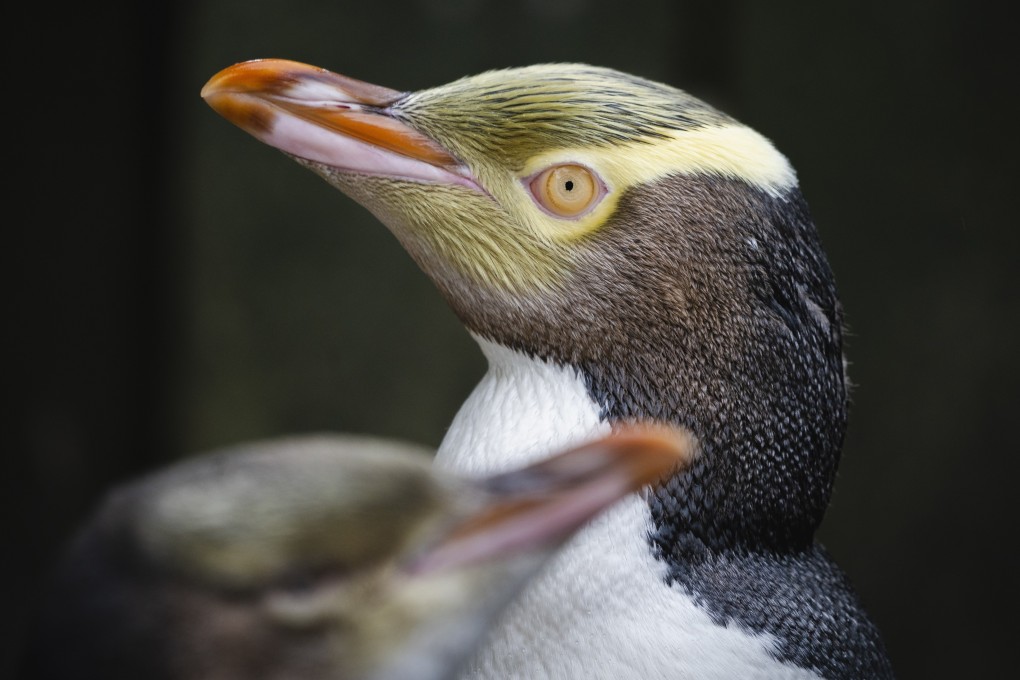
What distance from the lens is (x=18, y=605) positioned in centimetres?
270

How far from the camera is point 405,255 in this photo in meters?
2.75

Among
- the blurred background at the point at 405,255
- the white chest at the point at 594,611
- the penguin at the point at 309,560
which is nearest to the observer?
the penguin at the point at 309,560

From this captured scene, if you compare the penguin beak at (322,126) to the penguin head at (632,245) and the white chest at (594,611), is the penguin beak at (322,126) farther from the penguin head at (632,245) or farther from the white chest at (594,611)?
the white chest at (594,611)

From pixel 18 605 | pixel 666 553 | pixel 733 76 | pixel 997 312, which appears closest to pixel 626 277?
pixel 666 553

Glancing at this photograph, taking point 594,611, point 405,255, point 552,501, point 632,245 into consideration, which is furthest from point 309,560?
point 405,255

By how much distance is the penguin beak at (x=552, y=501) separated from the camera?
0.73 meters

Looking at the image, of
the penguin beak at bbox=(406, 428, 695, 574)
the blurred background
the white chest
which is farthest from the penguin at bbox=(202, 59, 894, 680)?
the blurred background

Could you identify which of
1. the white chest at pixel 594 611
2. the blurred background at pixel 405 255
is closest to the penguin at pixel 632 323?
the white chest at pixel 594 611

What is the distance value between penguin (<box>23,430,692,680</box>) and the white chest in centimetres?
24

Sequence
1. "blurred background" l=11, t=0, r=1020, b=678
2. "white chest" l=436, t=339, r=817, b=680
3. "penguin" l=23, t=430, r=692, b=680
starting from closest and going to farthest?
1. "penguin" l=23, t=430, r=692, b=680
2. "white chest" l=436, t=339, r=817, b=680
3. "blurred background" l=11, t=0, r=1020, b=678

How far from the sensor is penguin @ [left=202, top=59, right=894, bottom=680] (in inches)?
38.7

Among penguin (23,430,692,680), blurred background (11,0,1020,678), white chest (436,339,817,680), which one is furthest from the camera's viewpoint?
blurred background (11,0,1020,678)

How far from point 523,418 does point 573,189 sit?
0.21 m

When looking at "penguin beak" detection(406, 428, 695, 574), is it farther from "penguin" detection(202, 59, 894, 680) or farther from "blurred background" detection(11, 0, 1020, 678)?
"blurred background" detection(11, 0, 1020, 678)
